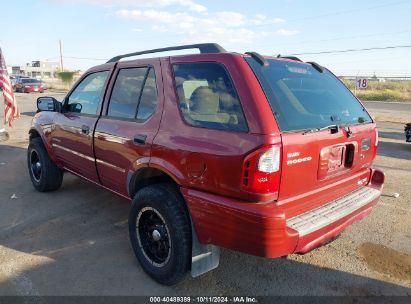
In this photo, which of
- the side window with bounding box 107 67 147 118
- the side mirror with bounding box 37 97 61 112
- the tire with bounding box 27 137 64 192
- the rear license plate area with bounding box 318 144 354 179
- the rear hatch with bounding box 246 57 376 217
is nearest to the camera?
the rear hatch with bounding box 246 57 376 217

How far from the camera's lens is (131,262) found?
10.9ft

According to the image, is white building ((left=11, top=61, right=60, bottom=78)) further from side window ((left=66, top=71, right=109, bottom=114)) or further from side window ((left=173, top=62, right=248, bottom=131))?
side window ((left=173, top=62, right=248, bottom=131))

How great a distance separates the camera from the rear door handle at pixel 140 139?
3.00 meters

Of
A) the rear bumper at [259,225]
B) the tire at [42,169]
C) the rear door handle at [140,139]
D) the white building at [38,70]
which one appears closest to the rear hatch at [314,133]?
the rear bumper at [259,225]

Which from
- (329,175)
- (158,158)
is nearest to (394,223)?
(329,175)

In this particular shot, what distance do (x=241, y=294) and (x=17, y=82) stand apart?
1452 inches

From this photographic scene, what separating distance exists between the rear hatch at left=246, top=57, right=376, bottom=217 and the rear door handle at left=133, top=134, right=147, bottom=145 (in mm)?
1071

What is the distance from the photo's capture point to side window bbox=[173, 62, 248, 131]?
248 centimetres

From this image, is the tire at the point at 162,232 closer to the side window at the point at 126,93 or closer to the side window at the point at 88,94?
the side window at the point at 126,93

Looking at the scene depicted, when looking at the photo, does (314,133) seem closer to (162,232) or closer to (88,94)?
(162,232)

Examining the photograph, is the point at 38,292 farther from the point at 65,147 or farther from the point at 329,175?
the point at 329,175

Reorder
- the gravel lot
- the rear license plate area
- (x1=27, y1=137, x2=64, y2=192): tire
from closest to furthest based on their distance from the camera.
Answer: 1. the rear license plate area
2. the gravel lot
3. (x1=27, y1=137, x2=64, y2=192): tire

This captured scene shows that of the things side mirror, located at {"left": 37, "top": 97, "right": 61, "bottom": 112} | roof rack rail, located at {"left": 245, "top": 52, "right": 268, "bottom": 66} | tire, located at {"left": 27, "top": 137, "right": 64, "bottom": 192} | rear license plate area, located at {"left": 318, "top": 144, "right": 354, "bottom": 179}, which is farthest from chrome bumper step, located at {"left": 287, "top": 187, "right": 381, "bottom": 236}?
tire, located at {"left": 27, "top": 137, "right": 64, "bottom": 192}

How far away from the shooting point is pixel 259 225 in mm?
2275
